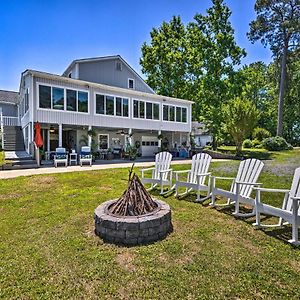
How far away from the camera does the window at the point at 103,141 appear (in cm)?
1826

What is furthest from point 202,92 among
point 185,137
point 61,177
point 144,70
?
point 61,177

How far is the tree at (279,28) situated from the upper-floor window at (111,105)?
14286 mm

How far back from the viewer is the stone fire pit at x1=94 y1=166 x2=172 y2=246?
11.3 feet

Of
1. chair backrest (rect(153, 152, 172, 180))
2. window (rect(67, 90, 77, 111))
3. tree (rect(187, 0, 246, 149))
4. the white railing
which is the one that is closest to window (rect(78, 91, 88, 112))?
window (rect(67, 90, 77, 111))

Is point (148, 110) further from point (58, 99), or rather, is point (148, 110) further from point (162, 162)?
point (162, 162)

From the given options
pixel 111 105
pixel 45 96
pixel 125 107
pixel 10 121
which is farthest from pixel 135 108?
pixel 10 121

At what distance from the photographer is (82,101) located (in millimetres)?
15109

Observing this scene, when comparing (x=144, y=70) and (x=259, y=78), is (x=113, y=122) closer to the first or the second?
(x=144, y=70)

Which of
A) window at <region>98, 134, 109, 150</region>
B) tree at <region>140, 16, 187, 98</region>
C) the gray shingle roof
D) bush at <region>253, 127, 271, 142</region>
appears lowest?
window at <region>98, 134, 109, 150</region>

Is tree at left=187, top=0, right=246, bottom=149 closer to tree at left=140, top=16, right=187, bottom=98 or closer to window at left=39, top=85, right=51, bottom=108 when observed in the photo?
tree at left=140, top=16, right=187, bottom=98

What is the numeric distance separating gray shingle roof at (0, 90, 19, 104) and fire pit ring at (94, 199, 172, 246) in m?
21.6

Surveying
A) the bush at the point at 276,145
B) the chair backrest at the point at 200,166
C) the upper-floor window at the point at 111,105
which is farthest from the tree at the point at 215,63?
the chair backrest at the point at 200,166

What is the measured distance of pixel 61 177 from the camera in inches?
340

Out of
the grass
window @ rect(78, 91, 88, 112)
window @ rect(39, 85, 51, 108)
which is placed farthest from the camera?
window @ rect(78, 91, 88, 112)
